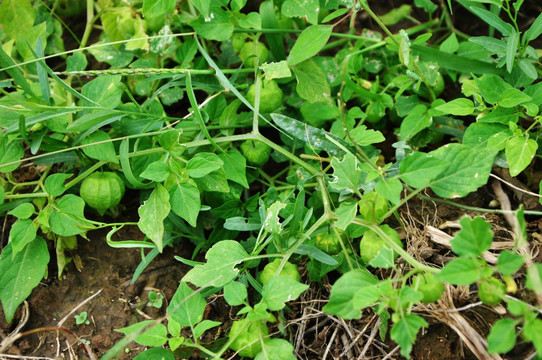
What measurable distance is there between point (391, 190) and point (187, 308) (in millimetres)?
598

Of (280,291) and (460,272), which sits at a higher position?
(460,272)

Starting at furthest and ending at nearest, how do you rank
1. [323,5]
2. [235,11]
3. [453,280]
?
1. [323,5]
2. [235,11]
3. [453,280]

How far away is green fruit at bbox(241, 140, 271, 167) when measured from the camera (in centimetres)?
164

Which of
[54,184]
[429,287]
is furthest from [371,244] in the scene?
[54,184]

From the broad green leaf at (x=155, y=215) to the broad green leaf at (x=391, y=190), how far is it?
597 millimetres

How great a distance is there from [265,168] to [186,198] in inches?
20.7

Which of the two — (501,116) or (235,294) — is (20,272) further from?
(501,116)

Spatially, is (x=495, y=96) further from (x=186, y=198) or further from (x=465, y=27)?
(x=186, y=198)

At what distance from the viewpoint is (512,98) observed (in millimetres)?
1426

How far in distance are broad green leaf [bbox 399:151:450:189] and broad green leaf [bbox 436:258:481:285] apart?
0.22m

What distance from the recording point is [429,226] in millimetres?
1476

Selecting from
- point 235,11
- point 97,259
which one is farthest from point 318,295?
point 235,11

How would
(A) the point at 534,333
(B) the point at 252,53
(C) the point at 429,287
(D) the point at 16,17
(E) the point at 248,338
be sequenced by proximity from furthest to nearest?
(D) the point at 16,17 → (B) the point at 252,53 → (E) the point at 248,338 → (C) the point at 429,287 → (A) the point at 534,333

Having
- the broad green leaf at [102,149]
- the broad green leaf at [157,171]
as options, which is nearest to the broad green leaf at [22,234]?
the broad green leaf at [102,149]
